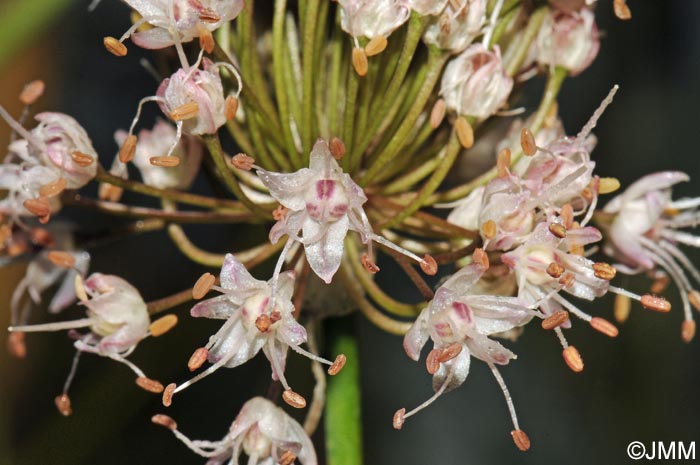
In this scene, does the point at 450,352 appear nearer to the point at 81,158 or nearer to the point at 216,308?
the point at 216,308

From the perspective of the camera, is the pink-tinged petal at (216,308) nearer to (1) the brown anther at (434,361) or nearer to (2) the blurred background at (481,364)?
(1) the brown anther at (434,361)

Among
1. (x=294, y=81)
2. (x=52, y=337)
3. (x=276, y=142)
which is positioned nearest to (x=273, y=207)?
(x=276, y=142)

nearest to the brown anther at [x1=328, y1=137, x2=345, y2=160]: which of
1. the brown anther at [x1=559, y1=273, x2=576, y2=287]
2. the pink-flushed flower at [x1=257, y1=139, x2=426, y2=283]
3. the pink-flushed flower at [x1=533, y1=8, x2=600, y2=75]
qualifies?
the pink-flushed flower at [x1=257, y1=139, x2=426, y2=283]

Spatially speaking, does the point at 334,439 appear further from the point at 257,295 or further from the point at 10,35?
the point at 10,35

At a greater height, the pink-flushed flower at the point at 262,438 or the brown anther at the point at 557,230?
the brown anther at the point at 557,230

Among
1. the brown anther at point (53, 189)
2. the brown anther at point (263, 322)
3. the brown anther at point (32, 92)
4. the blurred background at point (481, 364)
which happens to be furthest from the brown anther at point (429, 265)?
the blurred background at point (481, 364)

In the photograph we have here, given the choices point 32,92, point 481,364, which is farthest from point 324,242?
point 481,364

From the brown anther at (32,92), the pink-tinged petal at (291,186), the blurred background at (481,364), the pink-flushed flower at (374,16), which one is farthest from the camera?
the blurred background at (481,364)
